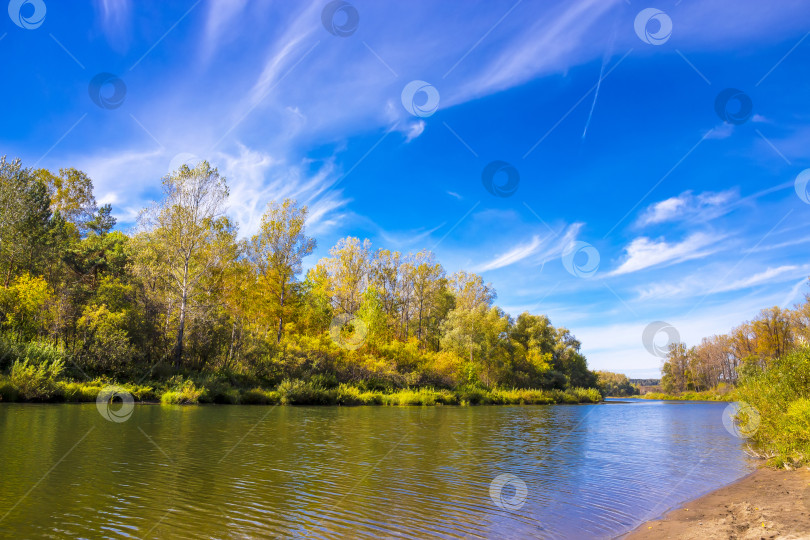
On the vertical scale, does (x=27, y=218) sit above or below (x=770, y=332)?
above

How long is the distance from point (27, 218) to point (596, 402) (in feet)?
244

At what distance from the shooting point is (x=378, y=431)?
69.6 ft

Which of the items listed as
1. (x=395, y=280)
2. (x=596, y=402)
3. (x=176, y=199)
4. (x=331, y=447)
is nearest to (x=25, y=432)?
(x=331, y=447)

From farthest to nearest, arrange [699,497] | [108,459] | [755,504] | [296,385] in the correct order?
[296,385] < [108,459] < [699,497] < [755,504]

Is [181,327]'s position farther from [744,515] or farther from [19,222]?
[744,515]

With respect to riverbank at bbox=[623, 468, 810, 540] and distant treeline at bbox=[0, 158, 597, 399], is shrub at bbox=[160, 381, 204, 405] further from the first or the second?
riverbank at bbox=[623, 468, 810, 540]

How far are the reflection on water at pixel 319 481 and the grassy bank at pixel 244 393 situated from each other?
626cm

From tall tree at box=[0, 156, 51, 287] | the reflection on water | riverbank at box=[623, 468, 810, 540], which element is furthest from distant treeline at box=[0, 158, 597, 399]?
riverbank at box=[623, 468, 810, 540]

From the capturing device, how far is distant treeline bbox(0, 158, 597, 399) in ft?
106

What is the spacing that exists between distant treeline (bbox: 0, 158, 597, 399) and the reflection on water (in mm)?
14166

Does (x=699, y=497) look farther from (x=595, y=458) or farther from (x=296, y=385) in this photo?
(x=296, y=385)

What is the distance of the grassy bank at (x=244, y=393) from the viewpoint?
25.7 metres

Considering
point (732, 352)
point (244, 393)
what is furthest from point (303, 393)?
point (732, 352)

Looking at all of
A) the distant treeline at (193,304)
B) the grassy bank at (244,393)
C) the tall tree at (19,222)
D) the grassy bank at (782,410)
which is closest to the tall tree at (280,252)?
the distant treeline at (193,304)
